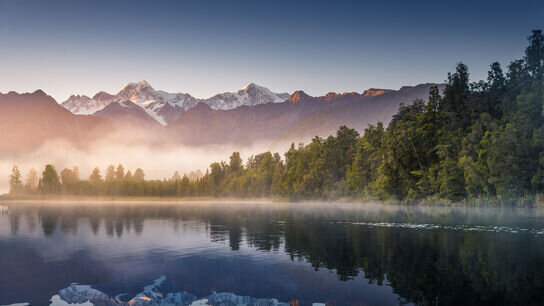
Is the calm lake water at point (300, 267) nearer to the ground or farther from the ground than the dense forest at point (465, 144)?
nearer to the ground

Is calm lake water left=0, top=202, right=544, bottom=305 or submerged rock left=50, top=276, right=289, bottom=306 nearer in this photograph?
submerged rock left=50, top=276, right=289, bottom=306

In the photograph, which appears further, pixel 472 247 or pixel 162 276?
pixel 472 247

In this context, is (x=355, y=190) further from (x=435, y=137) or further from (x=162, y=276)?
(x=162, y=276)

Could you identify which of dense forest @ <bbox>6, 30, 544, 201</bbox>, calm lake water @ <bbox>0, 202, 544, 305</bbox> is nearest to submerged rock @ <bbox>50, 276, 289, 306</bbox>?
calm lake water @ <bbox>0, 202, 544, 305</bbox>

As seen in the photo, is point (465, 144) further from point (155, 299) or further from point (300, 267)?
point (155, 299)

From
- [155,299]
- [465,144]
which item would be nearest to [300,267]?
[155,299]

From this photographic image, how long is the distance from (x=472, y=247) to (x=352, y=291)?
17.5 meters

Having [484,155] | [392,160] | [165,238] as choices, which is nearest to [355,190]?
[392,160]

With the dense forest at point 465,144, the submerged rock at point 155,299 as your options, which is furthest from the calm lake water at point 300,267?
the dense forest at point 465,144

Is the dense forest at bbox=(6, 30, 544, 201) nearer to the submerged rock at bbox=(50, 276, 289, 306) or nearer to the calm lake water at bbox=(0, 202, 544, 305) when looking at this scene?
the calm lake water at bbox=(0, 202, 544, 305)

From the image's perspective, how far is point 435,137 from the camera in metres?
116

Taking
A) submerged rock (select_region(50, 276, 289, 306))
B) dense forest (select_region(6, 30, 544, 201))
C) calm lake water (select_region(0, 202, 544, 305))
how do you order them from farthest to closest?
dense forest (select_region(6, 30, 544, 201))
calm lake water (select_region(0, 202, 544, 305))
submerged rock (select_region(50, 276, 289, 306))

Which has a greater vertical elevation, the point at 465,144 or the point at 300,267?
the point at 465,144

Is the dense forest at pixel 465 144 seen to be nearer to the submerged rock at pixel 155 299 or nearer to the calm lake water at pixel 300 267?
the calm lake water at pixel 300 267
